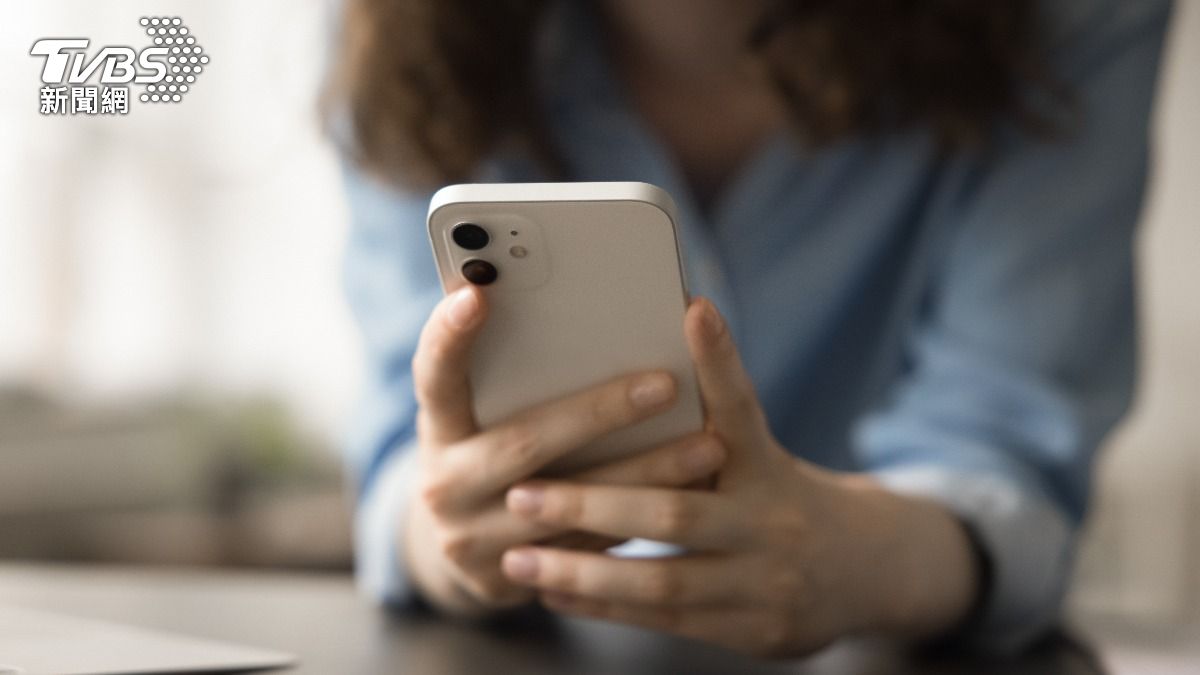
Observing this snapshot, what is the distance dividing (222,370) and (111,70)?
222 cm

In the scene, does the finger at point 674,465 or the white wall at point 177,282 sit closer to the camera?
the finger at point 674,465

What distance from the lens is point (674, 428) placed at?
1.39 ft

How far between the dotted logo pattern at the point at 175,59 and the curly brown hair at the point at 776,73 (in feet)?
0.64

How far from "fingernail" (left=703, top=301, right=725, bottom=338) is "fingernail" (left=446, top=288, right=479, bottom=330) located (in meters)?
0.07

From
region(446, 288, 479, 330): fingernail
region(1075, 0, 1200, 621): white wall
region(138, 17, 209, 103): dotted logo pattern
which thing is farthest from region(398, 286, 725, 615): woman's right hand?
region(1075, 0, 1200, 621): white wall

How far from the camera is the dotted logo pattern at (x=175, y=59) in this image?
0.40m

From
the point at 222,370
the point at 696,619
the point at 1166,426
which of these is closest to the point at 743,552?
the point at 696,619

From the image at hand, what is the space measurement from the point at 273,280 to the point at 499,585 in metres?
2.09

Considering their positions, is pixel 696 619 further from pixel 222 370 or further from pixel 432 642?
pixel 222 370

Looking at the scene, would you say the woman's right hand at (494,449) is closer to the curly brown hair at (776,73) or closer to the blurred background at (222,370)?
the curly brown hair at (776,73)

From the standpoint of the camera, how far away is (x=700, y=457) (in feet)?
1.37

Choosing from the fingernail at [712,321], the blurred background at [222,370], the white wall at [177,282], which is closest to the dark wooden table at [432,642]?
the fingernail at [712,321]

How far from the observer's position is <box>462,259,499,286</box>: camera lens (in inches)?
14.9

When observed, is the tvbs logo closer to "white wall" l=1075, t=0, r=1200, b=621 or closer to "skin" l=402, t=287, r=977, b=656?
"skin" l=402, t=287, r=977, b=656
